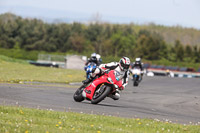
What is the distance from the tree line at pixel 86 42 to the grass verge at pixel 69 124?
8457cm

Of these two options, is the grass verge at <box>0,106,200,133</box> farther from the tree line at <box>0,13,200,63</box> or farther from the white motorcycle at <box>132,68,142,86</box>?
the tree line at <box>0,13,200,63</box>

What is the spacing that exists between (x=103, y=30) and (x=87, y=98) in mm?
98294

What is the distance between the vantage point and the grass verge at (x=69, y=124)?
310 inches

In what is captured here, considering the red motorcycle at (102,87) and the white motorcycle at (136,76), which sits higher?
the red motorcycle at (102,87)

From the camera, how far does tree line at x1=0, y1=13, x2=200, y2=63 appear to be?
3807 inches

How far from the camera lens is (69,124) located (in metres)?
8.59

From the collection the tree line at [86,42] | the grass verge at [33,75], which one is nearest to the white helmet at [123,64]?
the grass verge at [33,75]

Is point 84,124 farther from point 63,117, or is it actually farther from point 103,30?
point 103,30

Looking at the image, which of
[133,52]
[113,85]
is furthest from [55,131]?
[133,52]

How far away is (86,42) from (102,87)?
9129 cm

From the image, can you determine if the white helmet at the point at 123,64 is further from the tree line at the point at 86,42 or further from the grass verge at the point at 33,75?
the tree line at the point at 86,42

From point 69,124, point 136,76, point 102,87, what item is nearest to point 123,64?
point 102,87

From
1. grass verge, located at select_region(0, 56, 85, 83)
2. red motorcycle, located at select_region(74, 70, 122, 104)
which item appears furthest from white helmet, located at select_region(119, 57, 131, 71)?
grass verge, located at select_region(0, 56, 85, 83)

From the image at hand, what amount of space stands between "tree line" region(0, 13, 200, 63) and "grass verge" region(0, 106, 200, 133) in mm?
84566
